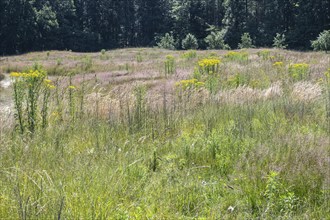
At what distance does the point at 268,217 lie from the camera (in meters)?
3.02

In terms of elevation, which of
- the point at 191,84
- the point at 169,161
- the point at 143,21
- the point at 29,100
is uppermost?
the point at 143,21

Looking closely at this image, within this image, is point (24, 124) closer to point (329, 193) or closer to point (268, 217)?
point (268, 217)

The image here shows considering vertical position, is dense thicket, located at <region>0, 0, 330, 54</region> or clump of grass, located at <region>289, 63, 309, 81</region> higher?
dense thicket, located at <region>0, 0, 330, 54</region>

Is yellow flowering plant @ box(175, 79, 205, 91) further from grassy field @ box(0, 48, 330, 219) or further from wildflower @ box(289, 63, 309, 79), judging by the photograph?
wildflower @ box(289, 63, 309, 79)

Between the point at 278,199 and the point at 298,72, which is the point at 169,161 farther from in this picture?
the point at 298,72

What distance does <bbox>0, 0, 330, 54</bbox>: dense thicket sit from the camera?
184 feet

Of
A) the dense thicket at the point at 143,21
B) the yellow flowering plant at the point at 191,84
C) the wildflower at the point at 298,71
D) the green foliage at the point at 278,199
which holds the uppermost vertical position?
the dense thicket at the point at 143,21

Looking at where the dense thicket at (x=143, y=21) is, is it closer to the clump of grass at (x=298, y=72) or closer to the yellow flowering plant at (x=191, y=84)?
the clump of grass at (x=298, y=72)

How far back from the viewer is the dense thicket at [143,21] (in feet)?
184

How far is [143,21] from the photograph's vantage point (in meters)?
75.3

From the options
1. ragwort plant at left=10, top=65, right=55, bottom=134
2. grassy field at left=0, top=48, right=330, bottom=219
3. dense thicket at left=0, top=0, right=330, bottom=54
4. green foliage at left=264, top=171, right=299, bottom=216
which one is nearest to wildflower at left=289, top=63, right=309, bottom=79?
grassy field at left=0, top=48, right=330, bottom=219

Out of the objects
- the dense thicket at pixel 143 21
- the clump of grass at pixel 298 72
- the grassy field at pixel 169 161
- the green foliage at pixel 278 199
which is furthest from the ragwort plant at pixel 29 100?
the dense thicket at pixel 143 21

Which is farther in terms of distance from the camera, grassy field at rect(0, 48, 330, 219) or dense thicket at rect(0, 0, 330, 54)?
dense thicket at rect(0, 0, 330, 54)

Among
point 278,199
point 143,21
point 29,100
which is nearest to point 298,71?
point 278,199
